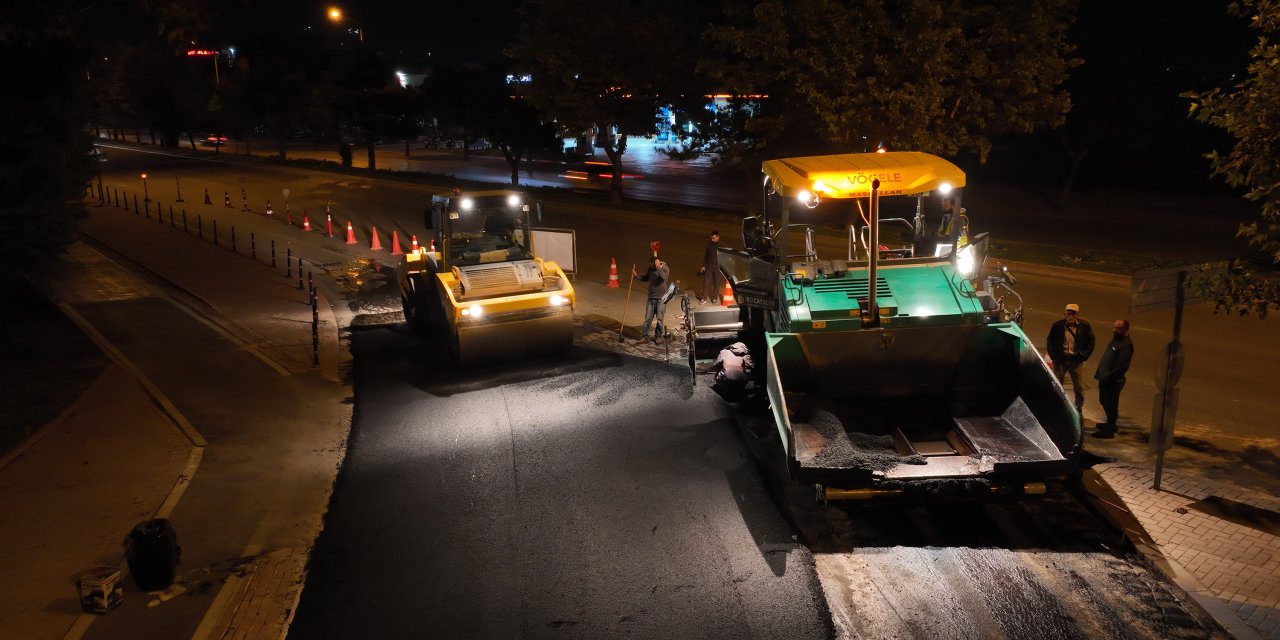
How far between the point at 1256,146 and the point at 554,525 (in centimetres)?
757

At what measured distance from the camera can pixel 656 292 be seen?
15.0m

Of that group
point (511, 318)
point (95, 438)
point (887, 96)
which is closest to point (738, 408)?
point (511, 318)

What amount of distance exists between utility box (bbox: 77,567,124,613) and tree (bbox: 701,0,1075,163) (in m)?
18.0

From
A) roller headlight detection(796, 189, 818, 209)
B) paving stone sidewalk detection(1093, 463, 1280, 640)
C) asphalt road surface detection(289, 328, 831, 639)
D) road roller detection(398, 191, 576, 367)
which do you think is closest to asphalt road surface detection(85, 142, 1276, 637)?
asphalt road surface detection(289, 328, 831, 639)

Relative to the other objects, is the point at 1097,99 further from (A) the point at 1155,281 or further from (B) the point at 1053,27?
(A) the point at 1155,281

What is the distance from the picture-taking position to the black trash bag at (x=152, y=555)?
7496 mm

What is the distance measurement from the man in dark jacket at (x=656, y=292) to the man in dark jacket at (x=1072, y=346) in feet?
19.9

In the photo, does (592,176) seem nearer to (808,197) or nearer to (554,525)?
(808,197)

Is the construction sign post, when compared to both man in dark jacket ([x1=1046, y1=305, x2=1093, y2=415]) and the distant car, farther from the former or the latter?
the distant car

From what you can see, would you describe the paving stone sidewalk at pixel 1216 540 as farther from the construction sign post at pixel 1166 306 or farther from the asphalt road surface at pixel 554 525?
the asphalt road surface at pixel 554 525

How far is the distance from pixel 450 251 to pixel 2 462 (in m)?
6.60

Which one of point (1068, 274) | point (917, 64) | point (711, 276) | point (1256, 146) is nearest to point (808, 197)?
point (1256, 146)

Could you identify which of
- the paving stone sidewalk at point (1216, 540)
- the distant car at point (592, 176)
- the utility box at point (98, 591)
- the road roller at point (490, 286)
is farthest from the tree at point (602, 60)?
the utility box at point (98, 591)

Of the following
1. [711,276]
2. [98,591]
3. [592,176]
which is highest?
[592,176]
